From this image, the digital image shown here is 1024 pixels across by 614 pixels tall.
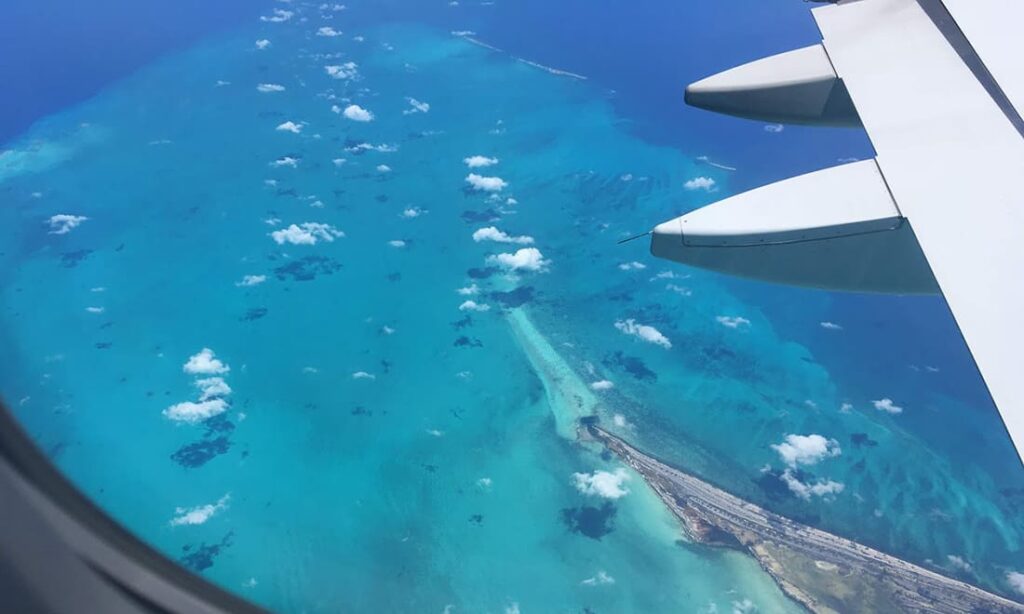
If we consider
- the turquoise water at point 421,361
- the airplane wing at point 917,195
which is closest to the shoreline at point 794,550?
the turquoise water at point 421,361

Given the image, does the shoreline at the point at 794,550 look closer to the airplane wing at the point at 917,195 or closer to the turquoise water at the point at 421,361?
the turquoise water at the point at 421,361

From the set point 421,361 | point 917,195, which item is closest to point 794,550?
point 421,361

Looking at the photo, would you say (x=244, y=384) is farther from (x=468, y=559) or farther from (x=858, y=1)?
(x=858, y=1)

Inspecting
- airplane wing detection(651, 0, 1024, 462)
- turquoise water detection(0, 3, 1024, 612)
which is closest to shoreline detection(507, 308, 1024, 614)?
turquoise water detection(0, 3, 1024, 612)

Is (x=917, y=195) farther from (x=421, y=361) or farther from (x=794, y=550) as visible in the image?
(x=421, y=361)

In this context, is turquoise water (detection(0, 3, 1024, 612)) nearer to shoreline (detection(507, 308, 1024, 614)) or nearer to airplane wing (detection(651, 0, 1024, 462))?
shoreline (detection(507, 308, 1024, 614))
